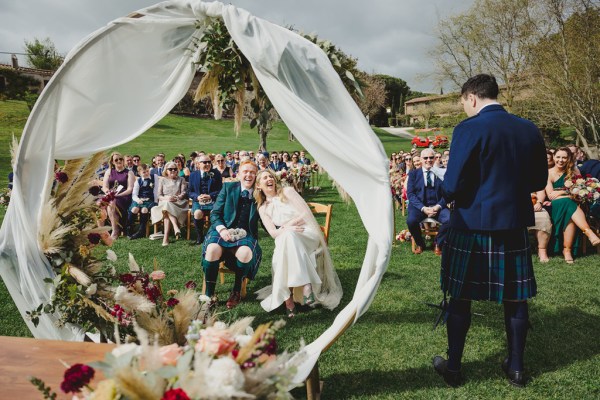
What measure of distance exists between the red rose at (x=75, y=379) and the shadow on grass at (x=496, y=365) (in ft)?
7.27

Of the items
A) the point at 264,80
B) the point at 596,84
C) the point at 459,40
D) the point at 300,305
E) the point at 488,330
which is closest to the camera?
the point at 264,80

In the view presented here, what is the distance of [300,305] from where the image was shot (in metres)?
4.98

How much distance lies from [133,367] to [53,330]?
Result: 8.77 feet

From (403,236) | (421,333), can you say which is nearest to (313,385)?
(421,333)

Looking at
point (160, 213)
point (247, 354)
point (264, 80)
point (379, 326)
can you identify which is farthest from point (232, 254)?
point (160, 213)

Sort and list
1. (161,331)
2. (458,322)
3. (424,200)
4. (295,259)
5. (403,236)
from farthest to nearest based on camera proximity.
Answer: (403,236)
(424,200)
(295,259)
(458,322)
(161,331)

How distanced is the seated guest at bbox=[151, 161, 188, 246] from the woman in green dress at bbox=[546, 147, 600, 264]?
24.1 ft

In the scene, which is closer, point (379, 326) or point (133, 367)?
point (133, 367)

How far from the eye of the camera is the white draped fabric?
3.08m

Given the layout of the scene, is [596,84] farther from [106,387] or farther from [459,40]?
[106,387]

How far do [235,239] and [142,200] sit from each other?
4.80m

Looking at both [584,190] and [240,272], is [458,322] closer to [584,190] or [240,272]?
[240,272]

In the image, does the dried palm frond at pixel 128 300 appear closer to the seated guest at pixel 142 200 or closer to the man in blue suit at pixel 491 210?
the man in blue suit at pixel 491 210

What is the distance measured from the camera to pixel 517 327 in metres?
3.09
